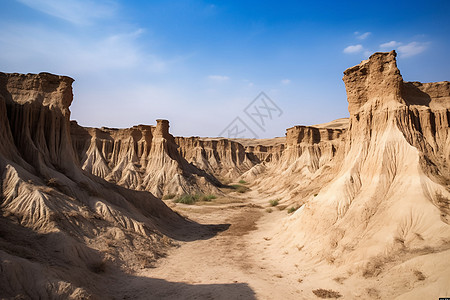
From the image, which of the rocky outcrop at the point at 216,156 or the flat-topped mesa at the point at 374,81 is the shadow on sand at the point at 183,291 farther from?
the rocky outcrop at the point at 216,156

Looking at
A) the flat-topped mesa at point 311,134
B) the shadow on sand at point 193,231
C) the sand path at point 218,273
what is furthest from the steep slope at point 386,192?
the flat-topped mesa at point 311,134

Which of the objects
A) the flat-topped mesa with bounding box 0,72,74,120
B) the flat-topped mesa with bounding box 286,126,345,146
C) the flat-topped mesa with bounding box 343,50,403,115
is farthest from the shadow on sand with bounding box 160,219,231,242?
the flat-topped mesa with bounding box 286,126,345,146

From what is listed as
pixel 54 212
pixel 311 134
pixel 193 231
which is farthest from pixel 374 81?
pixel 311 134

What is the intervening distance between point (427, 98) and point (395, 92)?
2.44 meters

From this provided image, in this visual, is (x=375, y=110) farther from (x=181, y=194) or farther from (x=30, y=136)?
(x=181, y=194)

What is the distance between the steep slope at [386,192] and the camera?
30.3ft

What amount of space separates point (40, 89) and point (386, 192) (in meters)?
22.1

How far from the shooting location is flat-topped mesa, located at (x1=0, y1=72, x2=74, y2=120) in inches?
660

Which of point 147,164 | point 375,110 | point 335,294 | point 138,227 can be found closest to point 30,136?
point 138,227

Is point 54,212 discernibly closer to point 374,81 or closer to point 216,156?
point 374,81

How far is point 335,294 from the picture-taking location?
8.66 metres

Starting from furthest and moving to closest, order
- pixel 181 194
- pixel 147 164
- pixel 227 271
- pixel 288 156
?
pixel 288 156, pixel 147 164, pixel 181 194, pixel 227 271

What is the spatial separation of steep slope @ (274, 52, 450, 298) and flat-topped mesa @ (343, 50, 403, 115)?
54 millimetres

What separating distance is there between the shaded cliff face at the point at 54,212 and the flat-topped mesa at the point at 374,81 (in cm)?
1507
